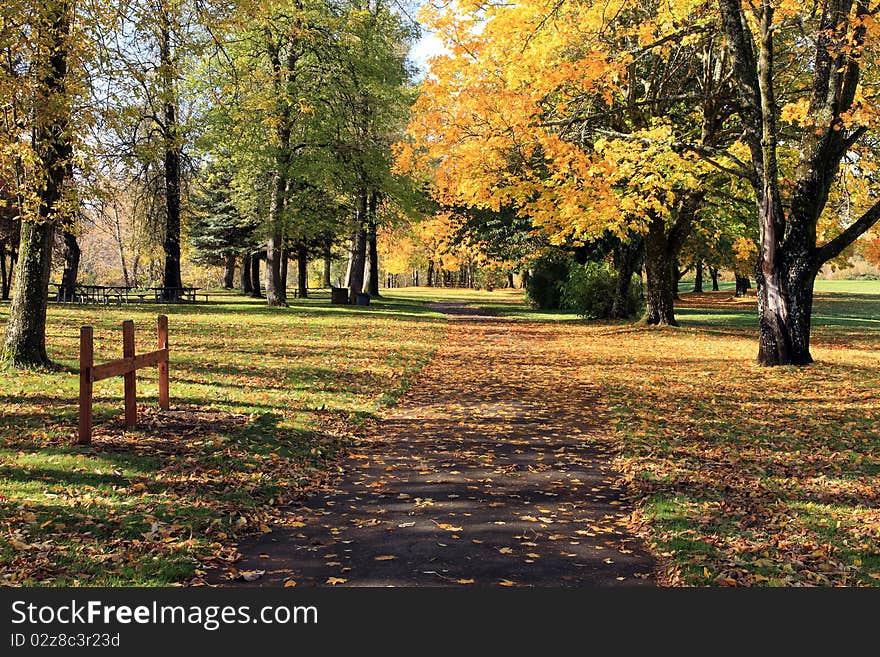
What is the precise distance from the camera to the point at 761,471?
7.93 meters

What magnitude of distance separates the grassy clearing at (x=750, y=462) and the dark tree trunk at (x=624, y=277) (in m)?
11.8

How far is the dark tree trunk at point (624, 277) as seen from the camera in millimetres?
29973

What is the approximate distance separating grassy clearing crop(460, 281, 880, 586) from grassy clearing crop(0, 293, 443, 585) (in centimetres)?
335

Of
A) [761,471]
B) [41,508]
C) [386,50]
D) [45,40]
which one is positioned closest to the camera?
[41,508]

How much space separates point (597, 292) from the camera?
32.0 m

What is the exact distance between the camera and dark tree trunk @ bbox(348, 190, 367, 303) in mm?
35625

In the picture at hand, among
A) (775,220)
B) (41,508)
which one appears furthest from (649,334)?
(41,508)

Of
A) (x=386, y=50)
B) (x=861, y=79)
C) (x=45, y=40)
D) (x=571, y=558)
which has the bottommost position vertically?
(x=571, y=558)

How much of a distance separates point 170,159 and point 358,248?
509 inches

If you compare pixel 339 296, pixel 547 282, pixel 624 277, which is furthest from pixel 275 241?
pixel 547 282

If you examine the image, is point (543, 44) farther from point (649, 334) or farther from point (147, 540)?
point (147, 540)

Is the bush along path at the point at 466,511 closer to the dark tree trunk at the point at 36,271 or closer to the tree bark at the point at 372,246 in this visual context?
the dark tree trunk at the point at 36,271

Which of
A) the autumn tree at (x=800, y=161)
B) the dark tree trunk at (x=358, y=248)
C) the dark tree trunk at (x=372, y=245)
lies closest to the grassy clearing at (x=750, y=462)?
the autumn tree at (x=800, y=161)

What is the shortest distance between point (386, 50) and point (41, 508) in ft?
96.0
